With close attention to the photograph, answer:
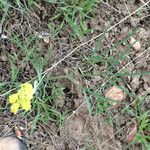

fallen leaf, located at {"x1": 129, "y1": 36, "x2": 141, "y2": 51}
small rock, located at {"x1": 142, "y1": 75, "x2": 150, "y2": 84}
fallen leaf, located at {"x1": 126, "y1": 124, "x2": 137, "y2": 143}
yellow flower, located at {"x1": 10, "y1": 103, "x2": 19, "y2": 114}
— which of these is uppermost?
yellow flower, located at {"x1": 10, "y1": 103, "x2": 19, "y2": 114}

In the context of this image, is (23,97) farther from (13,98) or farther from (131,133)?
(131,133)

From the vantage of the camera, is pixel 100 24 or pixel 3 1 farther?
pixel 100 24

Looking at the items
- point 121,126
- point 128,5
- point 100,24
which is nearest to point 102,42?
point 100,24

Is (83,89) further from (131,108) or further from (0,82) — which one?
(0,82)

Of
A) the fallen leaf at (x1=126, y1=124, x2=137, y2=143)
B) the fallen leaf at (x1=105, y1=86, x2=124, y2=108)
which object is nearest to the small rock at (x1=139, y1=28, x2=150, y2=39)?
the fallen leaf at (x1=105, y1=86, x2=124, y2=108)

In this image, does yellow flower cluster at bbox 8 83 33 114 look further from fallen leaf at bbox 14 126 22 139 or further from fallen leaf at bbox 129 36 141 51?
fallen leaf at bbox 129 36 141 51

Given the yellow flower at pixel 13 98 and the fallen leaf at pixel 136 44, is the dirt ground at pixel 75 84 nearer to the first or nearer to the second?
the fallen leaf at pixel 136 44
